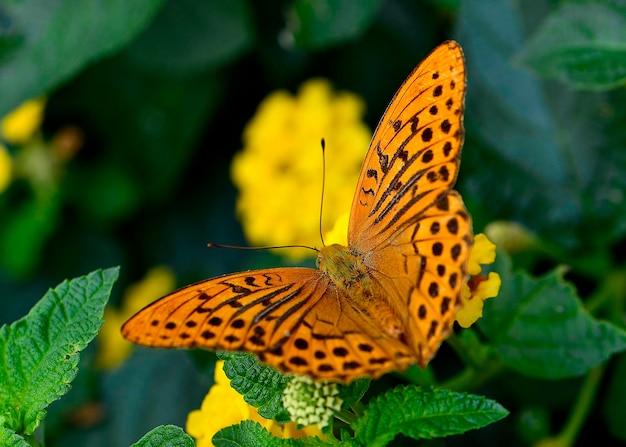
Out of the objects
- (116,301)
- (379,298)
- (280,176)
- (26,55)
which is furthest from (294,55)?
(379,298)

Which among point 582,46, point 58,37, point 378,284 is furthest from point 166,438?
point 58,37

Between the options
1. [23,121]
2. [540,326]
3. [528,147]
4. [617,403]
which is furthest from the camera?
[23,121]

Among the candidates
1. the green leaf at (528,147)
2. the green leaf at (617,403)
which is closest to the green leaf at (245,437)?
the green leaf at (617,403)

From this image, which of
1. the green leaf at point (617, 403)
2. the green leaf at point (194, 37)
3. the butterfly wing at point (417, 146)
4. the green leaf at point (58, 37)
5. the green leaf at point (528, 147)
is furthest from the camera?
the green leaf at point (194, 37)

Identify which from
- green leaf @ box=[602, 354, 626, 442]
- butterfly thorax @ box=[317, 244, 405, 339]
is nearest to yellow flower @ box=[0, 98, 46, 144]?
butterfly thorax @ box=[317, 244, 405, 339]

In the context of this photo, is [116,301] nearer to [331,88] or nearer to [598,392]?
[331,88]

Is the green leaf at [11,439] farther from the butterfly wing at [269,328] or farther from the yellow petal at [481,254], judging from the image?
the yellow petal at [481,254]

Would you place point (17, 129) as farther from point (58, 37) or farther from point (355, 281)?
point (355, 281)
